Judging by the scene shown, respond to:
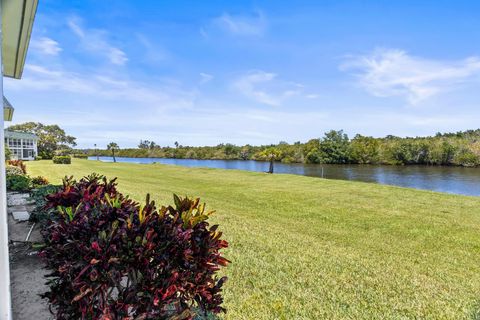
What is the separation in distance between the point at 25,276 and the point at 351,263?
507cm

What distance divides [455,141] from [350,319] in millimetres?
76124

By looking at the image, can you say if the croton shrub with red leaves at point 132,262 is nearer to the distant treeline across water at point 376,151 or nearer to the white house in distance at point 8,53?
the white house in distance at point 8,53

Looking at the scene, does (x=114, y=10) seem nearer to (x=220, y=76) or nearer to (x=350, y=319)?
(x=350, y=319)

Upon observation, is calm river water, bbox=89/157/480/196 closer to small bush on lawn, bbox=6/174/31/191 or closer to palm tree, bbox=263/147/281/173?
palm tree, bbox=263/147/281/173

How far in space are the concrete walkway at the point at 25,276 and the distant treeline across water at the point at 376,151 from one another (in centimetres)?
4094

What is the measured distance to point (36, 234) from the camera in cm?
500

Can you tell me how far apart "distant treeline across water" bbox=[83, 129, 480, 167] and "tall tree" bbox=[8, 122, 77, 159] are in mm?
47039

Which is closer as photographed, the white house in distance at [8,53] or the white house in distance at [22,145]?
the white house in distance at [8,53]

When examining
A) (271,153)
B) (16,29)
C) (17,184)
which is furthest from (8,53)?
(271,153)

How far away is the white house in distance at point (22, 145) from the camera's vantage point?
42031 mm

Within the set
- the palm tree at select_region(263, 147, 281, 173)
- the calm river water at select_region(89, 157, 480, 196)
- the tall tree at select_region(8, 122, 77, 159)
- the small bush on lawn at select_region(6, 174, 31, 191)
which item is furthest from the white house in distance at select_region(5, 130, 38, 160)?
the small bush on lawn at select_region(6, 174, 31, 191)

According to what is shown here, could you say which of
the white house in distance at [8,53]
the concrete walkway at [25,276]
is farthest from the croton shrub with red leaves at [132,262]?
the concrete walkway at [25,276]

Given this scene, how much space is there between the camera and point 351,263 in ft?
17.4

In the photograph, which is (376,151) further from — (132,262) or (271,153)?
(132,262)
